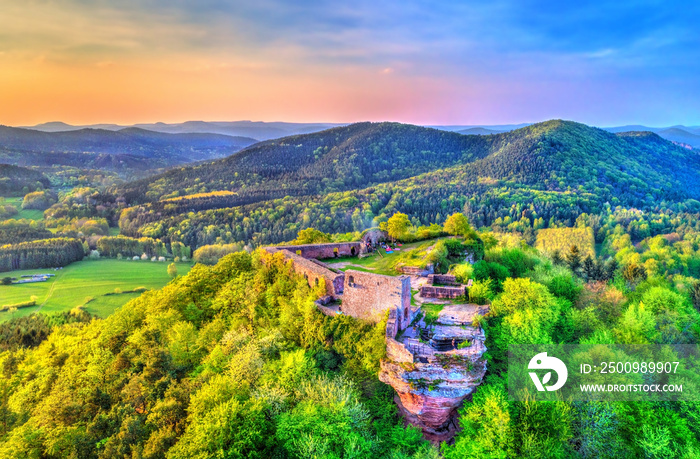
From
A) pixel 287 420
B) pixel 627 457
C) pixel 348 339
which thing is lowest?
pixel 627 457

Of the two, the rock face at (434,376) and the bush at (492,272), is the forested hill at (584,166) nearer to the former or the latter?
the bush at (492,272)

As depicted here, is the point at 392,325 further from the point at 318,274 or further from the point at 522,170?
the point at 522,170

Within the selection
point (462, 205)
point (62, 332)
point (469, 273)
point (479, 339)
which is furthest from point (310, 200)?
point (479, 339)

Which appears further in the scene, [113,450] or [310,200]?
[310,200]

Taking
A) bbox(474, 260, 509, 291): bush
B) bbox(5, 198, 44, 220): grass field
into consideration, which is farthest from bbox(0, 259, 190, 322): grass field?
bbox(474, 260, 509, 291): bush

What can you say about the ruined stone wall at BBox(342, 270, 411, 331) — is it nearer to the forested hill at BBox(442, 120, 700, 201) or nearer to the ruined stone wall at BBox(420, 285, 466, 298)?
the ruined stone wall at BBox(420, 285, 466, 298)

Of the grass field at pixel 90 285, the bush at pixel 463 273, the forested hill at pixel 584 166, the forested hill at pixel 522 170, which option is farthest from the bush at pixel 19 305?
the forested hill at pixel 584 166

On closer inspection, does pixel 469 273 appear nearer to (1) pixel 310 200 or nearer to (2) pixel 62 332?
(2) pixel 62 332
